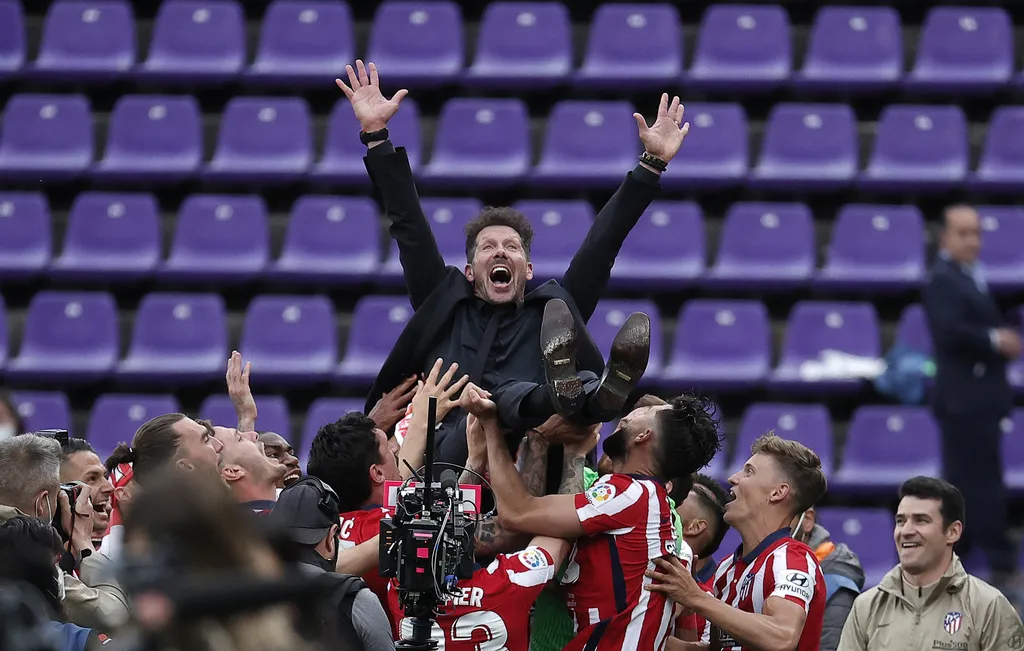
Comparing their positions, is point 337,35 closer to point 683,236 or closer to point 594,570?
point 683,236

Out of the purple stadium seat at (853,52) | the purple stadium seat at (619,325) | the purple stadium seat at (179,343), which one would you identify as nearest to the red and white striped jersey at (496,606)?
the purple stadium seat at (619,325)

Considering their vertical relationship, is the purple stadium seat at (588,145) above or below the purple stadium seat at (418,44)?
below

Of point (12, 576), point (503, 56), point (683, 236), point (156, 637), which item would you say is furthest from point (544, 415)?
point (503, 56)

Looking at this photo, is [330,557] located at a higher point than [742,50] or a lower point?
lower

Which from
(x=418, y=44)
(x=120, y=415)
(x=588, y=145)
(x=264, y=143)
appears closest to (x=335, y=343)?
(x=120, y=415)

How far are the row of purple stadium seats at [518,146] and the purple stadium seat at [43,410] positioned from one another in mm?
1729

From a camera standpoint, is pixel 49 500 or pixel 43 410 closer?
pixel 49 500

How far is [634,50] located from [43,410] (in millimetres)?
4530

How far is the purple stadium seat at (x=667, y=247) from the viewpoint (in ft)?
31.1

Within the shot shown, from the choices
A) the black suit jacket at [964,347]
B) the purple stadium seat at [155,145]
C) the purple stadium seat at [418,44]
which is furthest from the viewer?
the purple stadium seat at [418,44]

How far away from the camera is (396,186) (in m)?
4.90

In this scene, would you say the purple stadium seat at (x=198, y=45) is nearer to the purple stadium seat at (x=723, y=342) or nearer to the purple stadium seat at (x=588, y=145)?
the purple stadium seat at (x=588, y=145)

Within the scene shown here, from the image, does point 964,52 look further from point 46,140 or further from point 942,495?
point 46,140

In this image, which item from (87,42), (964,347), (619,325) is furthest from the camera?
(87,42)
